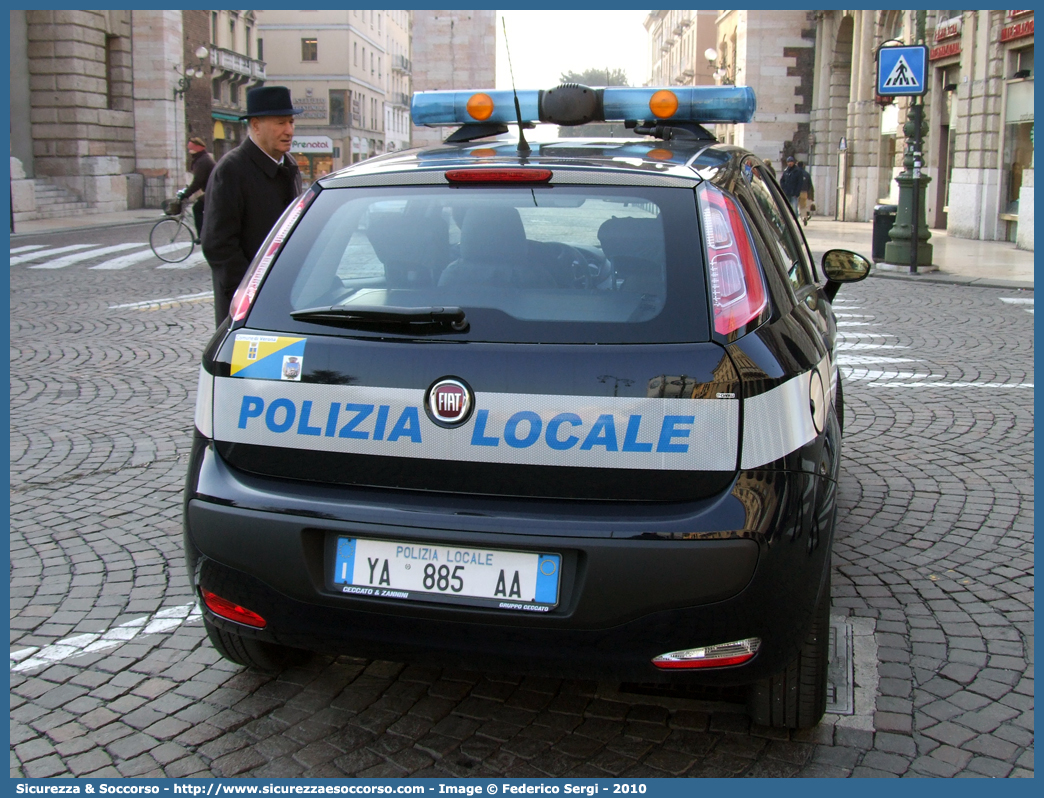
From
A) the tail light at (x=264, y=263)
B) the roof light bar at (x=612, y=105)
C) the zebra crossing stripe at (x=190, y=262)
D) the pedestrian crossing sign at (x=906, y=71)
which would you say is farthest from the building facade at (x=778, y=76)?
the tail light at (x=264, y=263)

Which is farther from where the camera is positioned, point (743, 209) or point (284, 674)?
point (284, 674)

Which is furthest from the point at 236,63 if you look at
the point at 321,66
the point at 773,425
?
the point at 773,425

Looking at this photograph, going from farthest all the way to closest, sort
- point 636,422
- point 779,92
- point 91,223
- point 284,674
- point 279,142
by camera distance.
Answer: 1. point 779,92
2. point 91,223
3. point 279,142
4. point 284,674
5. point 636,422

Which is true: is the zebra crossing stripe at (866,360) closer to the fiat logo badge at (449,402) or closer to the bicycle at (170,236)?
the fiat logo badge at (449,402)

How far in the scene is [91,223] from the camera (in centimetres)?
2622

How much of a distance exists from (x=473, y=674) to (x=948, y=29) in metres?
25.7

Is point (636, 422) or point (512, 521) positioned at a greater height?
point (636, 422)

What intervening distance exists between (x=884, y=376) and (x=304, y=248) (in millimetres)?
6025

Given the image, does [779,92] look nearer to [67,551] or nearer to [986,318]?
[986,318]

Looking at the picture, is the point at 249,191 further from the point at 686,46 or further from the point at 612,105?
the point at 686,46

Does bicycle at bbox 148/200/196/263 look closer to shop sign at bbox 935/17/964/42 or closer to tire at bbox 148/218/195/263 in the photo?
tire at bbox 148/218/195/263

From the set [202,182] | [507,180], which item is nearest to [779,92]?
[202,182]

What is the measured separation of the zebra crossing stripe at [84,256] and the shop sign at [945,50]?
1789 centimetres

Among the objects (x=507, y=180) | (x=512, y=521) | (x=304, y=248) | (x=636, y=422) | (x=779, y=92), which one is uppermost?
(x=779, y=92)
